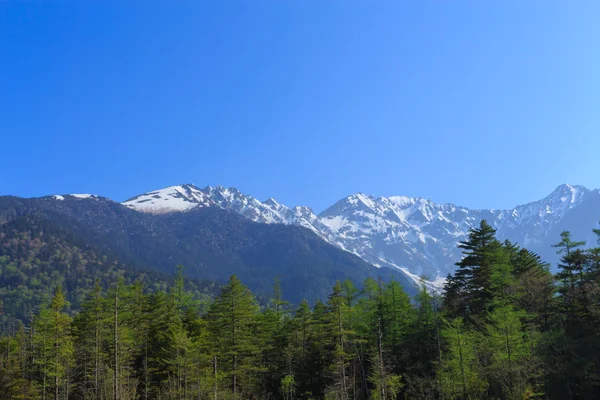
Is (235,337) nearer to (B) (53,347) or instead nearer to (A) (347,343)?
(A) (347,343)

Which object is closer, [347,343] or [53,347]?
[53,347]

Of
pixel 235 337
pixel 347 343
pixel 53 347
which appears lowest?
pixel 347 343

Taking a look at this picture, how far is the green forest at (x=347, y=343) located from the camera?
5284 cm

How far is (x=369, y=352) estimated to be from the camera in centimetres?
7325

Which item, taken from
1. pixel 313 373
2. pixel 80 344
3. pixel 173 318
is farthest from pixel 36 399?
pixel 313 373

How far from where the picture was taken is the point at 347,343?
69312mm

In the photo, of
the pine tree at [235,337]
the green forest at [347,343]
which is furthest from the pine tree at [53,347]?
the pine tree at [235,337]

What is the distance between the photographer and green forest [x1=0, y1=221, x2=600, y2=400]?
173 ft

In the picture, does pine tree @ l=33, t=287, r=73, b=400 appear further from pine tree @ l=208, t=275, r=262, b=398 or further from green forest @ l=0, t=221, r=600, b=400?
pine tree @ l=208, t=275, r=262, b=398

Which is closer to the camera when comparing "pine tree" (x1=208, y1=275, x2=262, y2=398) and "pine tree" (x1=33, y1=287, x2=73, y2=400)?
"pine tree" (x1=33, y1=287, x2=73, y2=400)

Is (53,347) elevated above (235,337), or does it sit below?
Result: below

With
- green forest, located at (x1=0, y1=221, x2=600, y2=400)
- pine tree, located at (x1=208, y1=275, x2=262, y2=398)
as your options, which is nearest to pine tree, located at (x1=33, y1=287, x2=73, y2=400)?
green forest, located at (x1=0, y1=221, x2=600, y2=400)

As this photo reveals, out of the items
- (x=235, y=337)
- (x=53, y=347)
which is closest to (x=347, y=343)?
(x=235, y=337)

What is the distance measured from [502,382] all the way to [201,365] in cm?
3661
